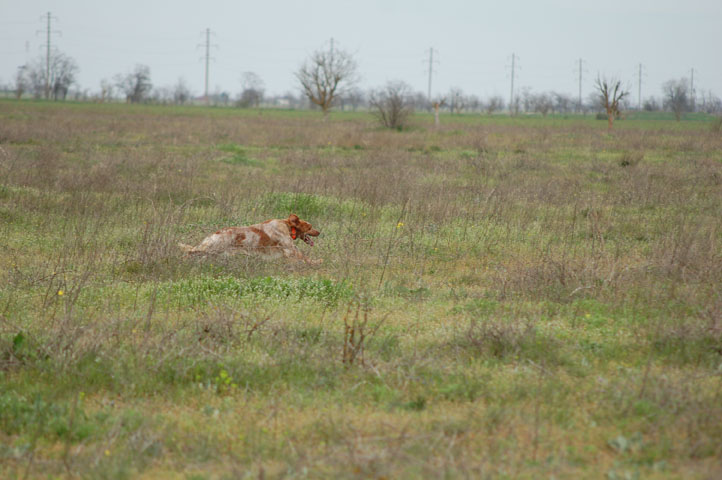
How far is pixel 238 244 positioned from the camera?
6934 mm

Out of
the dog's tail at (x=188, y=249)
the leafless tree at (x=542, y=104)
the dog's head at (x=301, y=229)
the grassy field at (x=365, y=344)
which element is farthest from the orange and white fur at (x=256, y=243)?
the leafless tree at (x=542, y=104)

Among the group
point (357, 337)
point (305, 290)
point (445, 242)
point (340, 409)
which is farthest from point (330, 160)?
point (340, 409)

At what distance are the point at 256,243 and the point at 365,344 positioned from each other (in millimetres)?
2853

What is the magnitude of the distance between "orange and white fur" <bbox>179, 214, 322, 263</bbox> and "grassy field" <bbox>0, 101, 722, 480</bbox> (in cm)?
29

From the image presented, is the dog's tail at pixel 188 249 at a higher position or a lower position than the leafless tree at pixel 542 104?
lower

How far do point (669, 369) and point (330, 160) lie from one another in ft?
39.6

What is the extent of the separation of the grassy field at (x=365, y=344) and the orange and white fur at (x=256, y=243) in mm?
287

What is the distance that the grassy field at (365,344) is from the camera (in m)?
3.20

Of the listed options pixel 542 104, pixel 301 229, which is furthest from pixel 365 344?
pixel 542 104

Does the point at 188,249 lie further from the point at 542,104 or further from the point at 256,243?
the point at 542,104

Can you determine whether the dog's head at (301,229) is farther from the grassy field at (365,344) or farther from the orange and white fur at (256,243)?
the grassy field at (365,344)

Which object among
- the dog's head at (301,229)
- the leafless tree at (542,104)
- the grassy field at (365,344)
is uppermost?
the leafless tree at (542,104)

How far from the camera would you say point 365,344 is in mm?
4469

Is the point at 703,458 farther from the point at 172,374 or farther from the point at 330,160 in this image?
the point at 330,160
